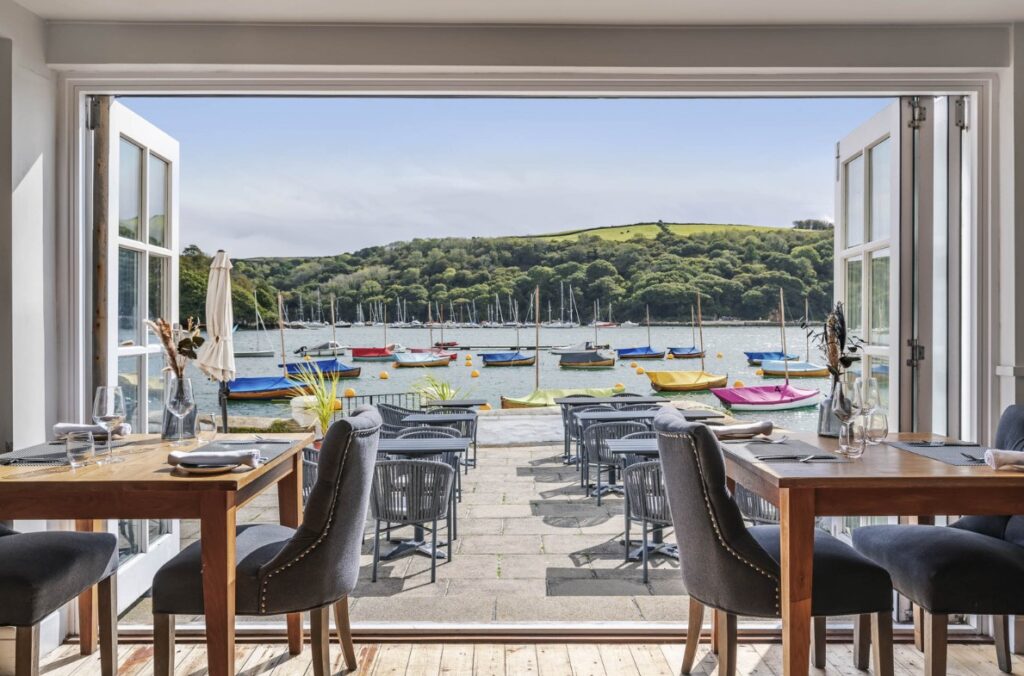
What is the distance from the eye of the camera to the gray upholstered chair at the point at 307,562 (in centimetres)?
205

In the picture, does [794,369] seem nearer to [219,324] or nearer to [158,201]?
[219,324]

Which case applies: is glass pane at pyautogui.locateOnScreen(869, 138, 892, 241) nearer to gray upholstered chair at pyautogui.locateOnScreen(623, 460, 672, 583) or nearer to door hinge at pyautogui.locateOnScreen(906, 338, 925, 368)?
door hinge at pyautogui.locateOnScreen(906, 338, 925, 368)

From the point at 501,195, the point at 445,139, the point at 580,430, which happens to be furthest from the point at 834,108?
the point at 580,430

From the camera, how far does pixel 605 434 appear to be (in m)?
5.61

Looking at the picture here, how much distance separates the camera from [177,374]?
2.72m

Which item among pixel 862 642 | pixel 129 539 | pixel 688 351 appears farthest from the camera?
pixel 688 351

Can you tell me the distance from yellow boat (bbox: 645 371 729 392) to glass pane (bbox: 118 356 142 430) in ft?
72.1

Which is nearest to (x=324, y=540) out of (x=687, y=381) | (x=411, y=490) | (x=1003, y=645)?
(x=411, y=490)

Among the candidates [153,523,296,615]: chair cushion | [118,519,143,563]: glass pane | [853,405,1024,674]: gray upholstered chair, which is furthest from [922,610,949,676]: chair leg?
[118,519,143,563]: glass pane

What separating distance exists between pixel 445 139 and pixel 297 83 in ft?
85.1

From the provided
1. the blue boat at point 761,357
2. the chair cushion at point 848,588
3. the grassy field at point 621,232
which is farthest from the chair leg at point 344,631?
the blue boat at point 761,357

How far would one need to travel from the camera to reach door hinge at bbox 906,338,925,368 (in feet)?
9.77

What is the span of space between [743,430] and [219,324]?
8.80 feet

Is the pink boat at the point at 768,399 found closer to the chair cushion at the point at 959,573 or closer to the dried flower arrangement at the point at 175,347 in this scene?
the chair cushion at the point at 959,573
